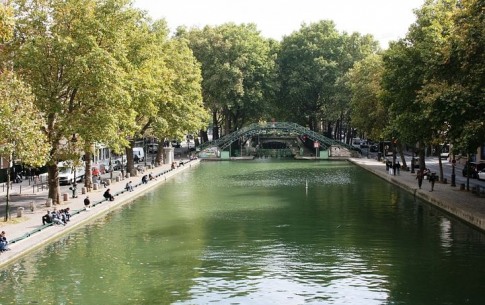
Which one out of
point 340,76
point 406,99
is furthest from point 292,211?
point 340,76

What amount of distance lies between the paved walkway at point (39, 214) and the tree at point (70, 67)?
363 centimetres

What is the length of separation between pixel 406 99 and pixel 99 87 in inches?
947

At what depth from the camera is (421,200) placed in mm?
50969

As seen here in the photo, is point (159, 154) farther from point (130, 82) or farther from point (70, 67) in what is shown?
point (70, 67)

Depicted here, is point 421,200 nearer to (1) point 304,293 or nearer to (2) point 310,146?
(1) point 304,293

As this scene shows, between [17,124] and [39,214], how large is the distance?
34.3 feet

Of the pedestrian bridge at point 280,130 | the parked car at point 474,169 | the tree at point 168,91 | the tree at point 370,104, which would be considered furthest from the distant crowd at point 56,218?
the pedestrian bridge at point 280,130

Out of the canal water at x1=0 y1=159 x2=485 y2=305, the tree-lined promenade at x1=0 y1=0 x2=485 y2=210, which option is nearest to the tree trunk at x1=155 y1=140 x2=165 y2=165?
the tree-lined promenade at x1=0 y1=0 x2=485 y2=210

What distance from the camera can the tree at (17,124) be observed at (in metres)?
32.0

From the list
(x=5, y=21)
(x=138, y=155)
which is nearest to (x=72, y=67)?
(x=5, y=21)

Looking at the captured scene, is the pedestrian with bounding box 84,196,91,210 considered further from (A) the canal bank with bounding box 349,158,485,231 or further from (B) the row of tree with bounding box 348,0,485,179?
(A) the canal bank with bounding box 349,158,485,231

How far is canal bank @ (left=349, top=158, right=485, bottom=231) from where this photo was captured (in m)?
39.1

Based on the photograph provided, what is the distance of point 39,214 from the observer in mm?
41375

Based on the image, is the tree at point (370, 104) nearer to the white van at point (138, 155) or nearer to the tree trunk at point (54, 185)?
the white van at point (138, 155)
